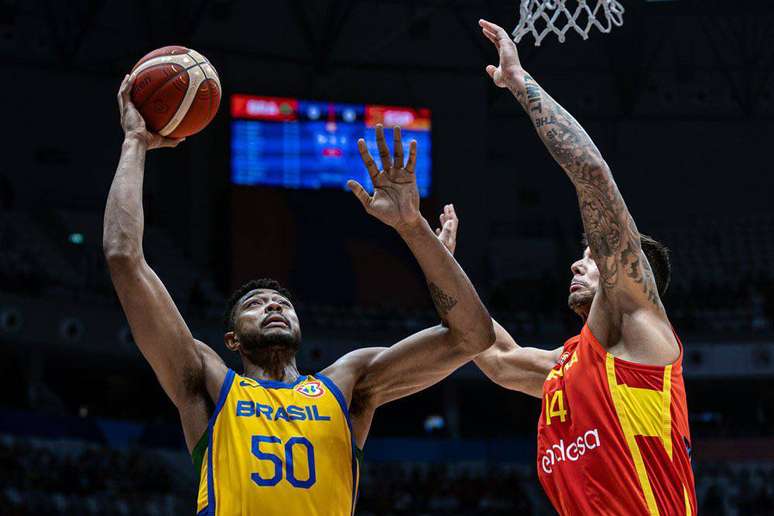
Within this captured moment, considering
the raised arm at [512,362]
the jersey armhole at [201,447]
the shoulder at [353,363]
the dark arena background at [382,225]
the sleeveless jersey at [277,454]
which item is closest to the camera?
the sleeveless jersey at [277,454]

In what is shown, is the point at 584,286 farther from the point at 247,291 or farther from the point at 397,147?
the point at 247,291

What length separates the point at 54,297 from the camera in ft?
63.6

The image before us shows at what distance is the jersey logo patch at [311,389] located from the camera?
421 cm

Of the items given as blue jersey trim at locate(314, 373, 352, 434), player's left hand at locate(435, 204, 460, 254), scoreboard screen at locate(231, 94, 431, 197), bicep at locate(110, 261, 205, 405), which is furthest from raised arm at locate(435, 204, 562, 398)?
scoreboard screen at locate(231, 94, 431, 197)

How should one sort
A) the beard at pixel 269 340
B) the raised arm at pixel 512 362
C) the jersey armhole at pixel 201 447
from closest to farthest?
1. the jersey armhole at pixel 201 447
2. the beard at pixel 269 340
3. the raised arm at pixel 512 362

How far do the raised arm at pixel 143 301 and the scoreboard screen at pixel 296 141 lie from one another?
Answer: 17729 millimetres

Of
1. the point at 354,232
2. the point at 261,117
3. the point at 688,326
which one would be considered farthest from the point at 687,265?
the point at 261,117

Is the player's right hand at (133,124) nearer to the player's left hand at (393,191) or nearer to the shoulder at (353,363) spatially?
the player's left hand at (393,191)

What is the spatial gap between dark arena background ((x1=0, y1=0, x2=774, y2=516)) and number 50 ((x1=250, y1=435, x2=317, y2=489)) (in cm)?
1413

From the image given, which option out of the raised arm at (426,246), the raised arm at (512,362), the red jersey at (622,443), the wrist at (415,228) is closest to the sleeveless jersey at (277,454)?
the raised arm at (426,246)

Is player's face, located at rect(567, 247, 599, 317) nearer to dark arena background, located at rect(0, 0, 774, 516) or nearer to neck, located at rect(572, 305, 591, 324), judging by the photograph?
neck, located at rect(572, 305, 591, 324)

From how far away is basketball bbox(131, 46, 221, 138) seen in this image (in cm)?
431

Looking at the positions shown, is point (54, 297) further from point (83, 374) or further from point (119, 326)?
point (83, 374)

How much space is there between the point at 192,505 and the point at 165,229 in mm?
6735
